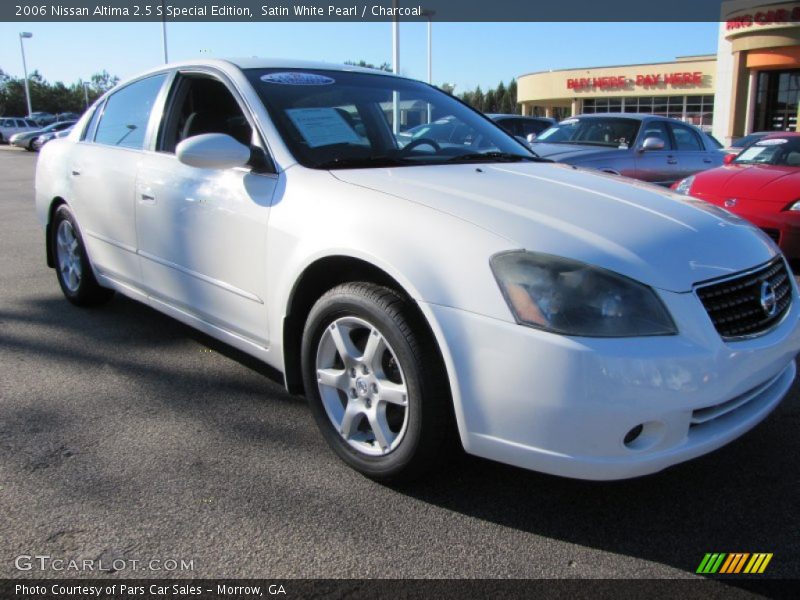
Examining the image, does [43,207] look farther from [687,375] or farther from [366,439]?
[687,375]

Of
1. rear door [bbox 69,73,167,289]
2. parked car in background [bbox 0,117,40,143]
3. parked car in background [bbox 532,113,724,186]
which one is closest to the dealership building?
parked car in background [bbox 532,113,724,186]

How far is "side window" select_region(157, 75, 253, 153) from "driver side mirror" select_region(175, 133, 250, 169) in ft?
1.64

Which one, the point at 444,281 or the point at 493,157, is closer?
the point at 444,281

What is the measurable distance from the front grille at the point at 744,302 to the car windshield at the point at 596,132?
257 inches

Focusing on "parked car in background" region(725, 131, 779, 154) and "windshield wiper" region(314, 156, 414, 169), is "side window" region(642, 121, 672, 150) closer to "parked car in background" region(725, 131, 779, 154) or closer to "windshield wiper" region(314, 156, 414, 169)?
"parked car in background" region(725, 131, 779, 154)

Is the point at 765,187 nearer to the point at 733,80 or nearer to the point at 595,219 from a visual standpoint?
the point at 595,219

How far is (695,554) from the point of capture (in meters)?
2.26

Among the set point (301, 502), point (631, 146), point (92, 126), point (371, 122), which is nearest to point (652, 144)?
point (631, 146)

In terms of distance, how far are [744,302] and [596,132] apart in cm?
715

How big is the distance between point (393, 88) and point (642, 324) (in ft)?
7.40

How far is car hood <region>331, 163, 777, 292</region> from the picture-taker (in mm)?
2248

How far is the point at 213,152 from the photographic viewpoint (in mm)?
2898

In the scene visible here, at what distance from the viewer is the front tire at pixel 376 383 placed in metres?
2.36

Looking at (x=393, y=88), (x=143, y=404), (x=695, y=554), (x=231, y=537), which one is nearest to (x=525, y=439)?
(x=695, y=554)
